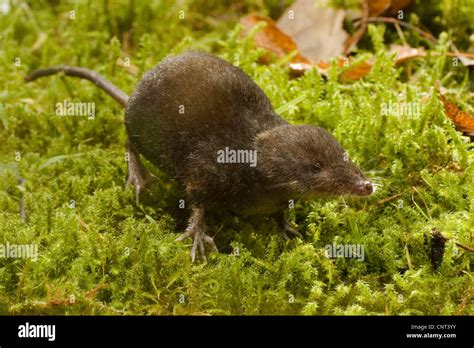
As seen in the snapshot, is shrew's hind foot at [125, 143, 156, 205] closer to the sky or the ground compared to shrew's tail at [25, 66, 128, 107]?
closer to the ground

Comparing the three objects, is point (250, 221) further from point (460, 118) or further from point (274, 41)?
point (274, 41)

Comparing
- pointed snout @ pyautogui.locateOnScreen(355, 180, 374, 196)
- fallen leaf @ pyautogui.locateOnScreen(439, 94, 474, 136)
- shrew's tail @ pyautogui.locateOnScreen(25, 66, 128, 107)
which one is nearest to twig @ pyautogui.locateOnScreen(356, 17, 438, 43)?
fallen leaf @ pyautogui.locateOnScreen(439, 94, 474, 136)

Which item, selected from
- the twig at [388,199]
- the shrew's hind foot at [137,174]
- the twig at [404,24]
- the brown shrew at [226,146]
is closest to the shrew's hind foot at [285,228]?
the brown shrew at [226,146]

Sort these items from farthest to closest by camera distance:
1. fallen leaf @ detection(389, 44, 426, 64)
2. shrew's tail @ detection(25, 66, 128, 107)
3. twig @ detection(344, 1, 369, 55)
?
twig @ detection(344, 1, 369, 55), fallen leaf @ detection(389, 44, 426, 64), shrew's tail @ detection(25, 66, 128, 107)

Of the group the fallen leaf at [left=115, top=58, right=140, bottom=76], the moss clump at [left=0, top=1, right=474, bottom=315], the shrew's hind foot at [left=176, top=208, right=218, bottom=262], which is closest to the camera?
the moss clump at [left=0, top=1, right=474, bottom=315]

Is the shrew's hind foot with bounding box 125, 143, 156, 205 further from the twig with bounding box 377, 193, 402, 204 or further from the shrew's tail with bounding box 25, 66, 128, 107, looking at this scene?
the twig with bounding box 377, 193, 402, 204
